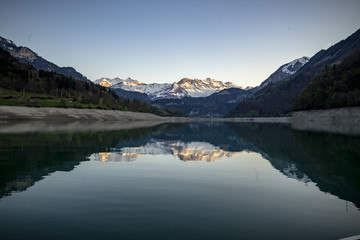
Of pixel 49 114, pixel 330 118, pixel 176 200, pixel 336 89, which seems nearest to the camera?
pixel 176 200

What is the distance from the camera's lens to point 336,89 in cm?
15962

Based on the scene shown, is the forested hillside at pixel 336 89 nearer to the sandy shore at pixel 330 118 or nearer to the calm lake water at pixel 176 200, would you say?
the sandy shore at pixel 330 118

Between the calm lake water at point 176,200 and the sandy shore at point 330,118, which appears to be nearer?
the calm lake water at point 176,200

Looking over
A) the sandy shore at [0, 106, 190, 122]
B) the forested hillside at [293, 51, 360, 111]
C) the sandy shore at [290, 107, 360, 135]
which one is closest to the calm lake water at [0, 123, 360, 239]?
the sandy shore at [290, 107, 360, 135]

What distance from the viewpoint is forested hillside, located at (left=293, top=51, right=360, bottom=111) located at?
138 metres

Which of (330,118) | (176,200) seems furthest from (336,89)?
(176,200)

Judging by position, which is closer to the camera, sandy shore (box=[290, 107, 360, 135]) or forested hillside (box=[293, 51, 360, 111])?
sandy shore (box=[290, 107, 360, 135])

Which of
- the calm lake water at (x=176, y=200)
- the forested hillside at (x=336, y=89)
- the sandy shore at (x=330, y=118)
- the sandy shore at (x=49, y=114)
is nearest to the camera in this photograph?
the calm lake water at (x=176, y=200)

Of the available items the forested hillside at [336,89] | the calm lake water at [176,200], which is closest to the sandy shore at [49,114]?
the calm lake water at [176,200]

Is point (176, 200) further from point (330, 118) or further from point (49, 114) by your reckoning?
point (49, 114)

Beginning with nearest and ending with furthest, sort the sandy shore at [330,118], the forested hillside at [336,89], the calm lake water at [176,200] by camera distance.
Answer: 1. the calm lake water at [176,200]
2. the sandy shore at [330,118]
3. the forested hillside at [336,89]

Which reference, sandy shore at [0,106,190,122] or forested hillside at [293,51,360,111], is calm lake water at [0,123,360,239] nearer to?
forested hillside at [293,51,360,111]

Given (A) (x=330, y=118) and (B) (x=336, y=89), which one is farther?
(B) (x=336, y=89)

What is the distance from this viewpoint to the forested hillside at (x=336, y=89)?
13775 centimetres
